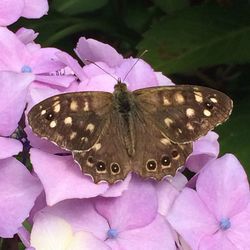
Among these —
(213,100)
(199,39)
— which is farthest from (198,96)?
(199,39)

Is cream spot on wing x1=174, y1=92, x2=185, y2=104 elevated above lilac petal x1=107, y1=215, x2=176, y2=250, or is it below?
above

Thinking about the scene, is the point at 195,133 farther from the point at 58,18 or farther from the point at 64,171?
the point at 58,18

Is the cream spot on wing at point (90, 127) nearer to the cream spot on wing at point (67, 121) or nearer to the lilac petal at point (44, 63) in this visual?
the cream spot on wing at point (67, 121)

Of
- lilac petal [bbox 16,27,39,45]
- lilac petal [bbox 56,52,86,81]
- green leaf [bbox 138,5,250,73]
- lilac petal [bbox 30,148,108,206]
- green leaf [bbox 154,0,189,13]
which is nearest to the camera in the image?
lilac petal [bbox 30,148,108,206]

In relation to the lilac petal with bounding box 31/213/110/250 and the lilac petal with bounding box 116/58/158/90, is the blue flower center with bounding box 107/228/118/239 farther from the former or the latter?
the lilac petal with bounding box 116/58/158/90

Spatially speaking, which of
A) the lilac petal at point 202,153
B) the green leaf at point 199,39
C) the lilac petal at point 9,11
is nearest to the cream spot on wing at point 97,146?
the lilac petal at point 202,153

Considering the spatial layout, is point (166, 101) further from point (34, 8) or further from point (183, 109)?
point (34, 8)

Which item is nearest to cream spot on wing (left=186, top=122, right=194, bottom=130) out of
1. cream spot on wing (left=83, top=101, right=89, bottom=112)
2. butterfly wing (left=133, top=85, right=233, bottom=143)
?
butterfly wing (left=133, top=85, right=233, bottom=143)
